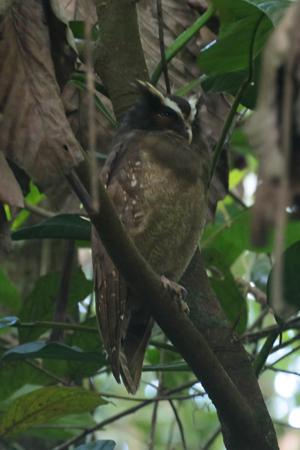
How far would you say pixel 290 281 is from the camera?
175cm

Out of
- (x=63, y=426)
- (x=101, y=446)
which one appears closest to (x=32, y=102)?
(x=101, y=446)

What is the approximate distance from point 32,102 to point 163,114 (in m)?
1.32

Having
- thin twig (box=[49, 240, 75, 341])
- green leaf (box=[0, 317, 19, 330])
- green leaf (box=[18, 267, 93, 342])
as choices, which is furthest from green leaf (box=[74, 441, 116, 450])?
green leaf (box=[18, 267, 93, 342])

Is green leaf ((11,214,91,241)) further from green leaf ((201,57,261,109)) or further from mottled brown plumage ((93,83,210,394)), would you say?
green leaf ((201,57,261,109))

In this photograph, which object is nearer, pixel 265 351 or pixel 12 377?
pixel 265 351

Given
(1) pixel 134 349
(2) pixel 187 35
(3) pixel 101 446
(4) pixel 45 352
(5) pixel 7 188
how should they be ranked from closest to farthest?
(5) pixel 7 188
(3) pixel 101 446
(4) pixel 45 352
(2) pixel 187 35
(1) pixel 134 349

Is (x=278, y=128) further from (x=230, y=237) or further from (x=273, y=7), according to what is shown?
(x=230, y=237)

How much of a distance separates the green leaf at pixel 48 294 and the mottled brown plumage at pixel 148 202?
1.11ft

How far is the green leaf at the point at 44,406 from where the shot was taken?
6.33 ft

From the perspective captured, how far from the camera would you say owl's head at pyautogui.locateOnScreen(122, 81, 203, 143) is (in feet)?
7.63

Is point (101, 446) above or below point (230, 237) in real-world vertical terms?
below

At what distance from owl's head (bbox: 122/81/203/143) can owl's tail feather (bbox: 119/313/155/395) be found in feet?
2.73

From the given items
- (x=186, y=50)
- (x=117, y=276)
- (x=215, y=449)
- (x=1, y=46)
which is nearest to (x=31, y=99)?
(x=1, y=46)

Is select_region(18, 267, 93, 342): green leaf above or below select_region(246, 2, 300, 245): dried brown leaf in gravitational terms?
below
